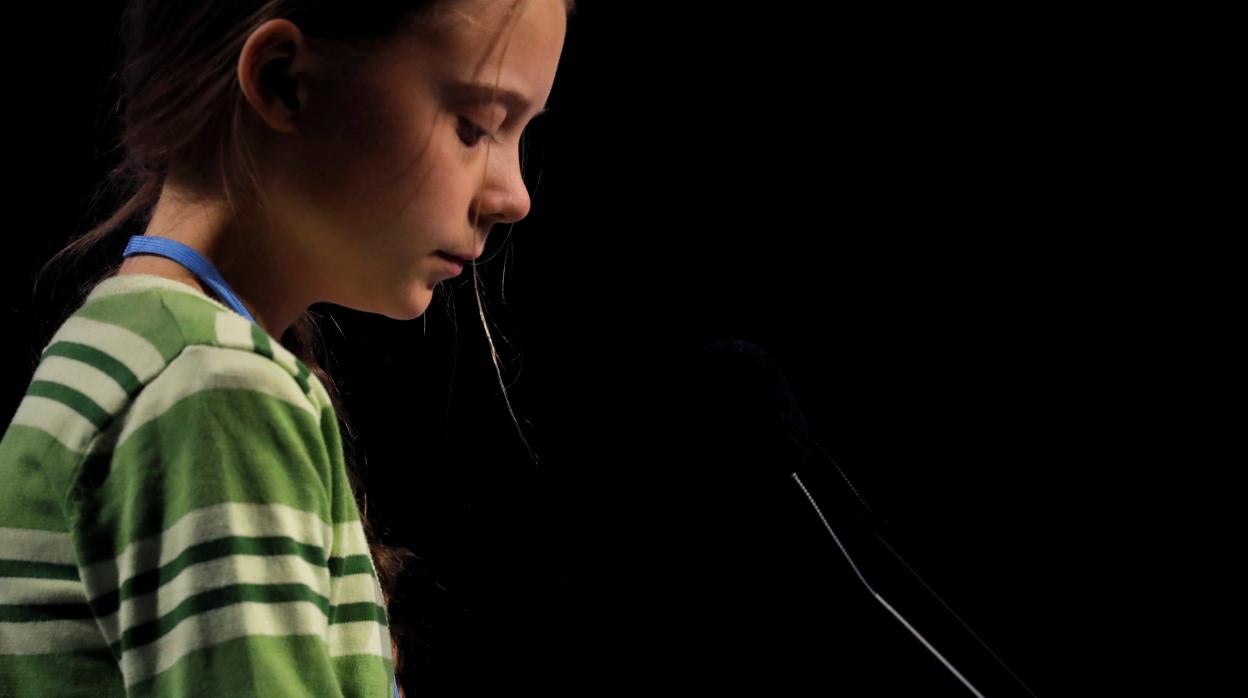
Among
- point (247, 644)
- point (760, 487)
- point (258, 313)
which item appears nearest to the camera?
point (247, 644)

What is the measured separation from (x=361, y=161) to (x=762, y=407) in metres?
0.34

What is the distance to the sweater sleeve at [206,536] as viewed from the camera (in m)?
0.41

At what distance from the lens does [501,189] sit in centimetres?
60

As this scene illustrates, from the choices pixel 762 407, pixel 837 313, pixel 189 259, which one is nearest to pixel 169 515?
pixel 189 259

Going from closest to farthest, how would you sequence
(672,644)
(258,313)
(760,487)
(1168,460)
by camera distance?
1. (258,313)
2. (760,487)
3. (672,644)
4. (1168,460)

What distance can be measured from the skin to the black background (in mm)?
442

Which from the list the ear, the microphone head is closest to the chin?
the ear

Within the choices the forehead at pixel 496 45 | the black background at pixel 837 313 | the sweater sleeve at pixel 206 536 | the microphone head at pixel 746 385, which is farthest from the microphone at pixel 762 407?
the sweater sleeve at pixel 206 536

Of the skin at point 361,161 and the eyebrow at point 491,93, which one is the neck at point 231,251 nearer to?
the skin at point 361,161

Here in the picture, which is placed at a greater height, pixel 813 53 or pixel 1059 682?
pixel 813 53

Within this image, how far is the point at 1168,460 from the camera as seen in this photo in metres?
1.14

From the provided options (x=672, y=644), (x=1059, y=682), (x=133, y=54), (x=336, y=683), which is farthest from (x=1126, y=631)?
(x=133, y=54)

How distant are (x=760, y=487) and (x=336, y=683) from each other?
0.47 metres

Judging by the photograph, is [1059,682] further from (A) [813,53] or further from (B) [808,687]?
(A) [813,53]
